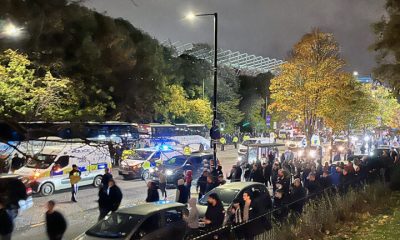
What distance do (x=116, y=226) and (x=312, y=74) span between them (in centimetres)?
2438

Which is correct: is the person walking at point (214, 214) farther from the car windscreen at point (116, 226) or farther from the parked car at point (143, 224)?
the car windscreen at point (116, 226)

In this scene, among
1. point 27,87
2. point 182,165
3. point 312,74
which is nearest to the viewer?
point 182,165

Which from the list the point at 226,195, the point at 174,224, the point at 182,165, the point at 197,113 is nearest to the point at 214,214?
the point at 174,224

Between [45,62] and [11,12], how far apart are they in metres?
17.9

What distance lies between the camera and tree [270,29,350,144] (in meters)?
31.7

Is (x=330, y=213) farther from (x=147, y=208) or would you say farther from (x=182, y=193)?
(x=147, y=208)

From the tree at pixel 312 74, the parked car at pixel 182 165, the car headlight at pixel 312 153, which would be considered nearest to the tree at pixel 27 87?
the parked car at pixel 182 165

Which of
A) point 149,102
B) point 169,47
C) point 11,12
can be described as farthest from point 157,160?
point 169,47

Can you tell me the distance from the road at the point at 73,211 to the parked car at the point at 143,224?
2.71m

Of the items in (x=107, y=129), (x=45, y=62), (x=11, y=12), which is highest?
(x=45, y=62)

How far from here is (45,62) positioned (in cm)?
2589

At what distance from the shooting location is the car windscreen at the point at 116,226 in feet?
31.4

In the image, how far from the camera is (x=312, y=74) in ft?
103

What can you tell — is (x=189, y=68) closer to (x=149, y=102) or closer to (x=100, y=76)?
(x=149, y=102)
